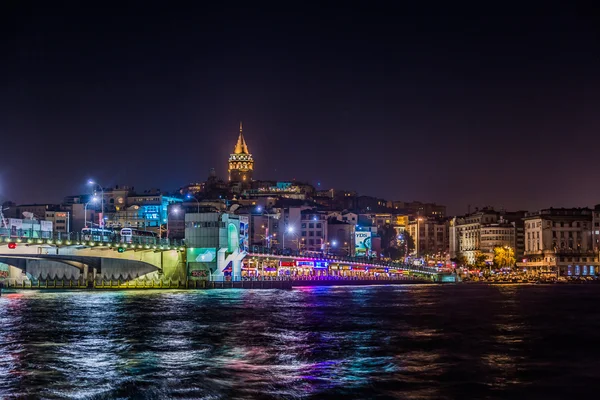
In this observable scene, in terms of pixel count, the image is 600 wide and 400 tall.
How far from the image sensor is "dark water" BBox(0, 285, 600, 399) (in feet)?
95.4

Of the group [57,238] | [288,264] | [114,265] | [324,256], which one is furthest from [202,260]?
[288,264]

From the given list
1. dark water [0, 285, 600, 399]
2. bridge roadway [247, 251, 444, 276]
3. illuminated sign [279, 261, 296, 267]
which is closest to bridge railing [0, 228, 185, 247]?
Answer: dark water [0, 285, 600, 399]

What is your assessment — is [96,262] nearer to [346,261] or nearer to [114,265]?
[114,265]

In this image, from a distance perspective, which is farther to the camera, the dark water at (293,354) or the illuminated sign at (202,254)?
the illuminated sign at (202,254)

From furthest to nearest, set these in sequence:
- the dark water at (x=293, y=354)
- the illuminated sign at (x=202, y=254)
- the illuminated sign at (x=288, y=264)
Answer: the illuminated sign at (x=288, y=264) → the illuminated sign at (x=202, y=254) → the dark water at (x=293, y=354)

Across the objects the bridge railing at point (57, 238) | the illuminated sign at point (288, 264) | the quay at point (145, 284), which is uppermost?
the bridge railing at point (57, 238)

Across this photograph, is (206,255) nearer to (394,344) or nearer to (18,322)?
(18,322)

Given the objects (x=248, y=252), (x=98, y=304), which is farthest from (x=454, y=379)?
(x=248, y=252)

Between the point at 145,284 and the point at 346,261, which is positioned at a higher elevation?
the point at 346,261

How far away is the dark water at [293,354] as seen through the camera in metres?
29.1

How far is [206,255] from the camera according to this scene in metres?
116

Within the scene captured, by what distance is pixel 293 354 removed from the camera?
38.1 m

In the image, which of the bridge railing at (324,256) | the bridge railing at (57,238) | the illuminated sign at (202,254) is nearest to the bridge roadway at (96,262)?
the bridge railing at (57,238)

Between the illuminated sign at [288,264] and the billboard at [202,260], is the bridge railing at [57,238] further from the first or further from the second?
the illuminated sign at [288,264]
